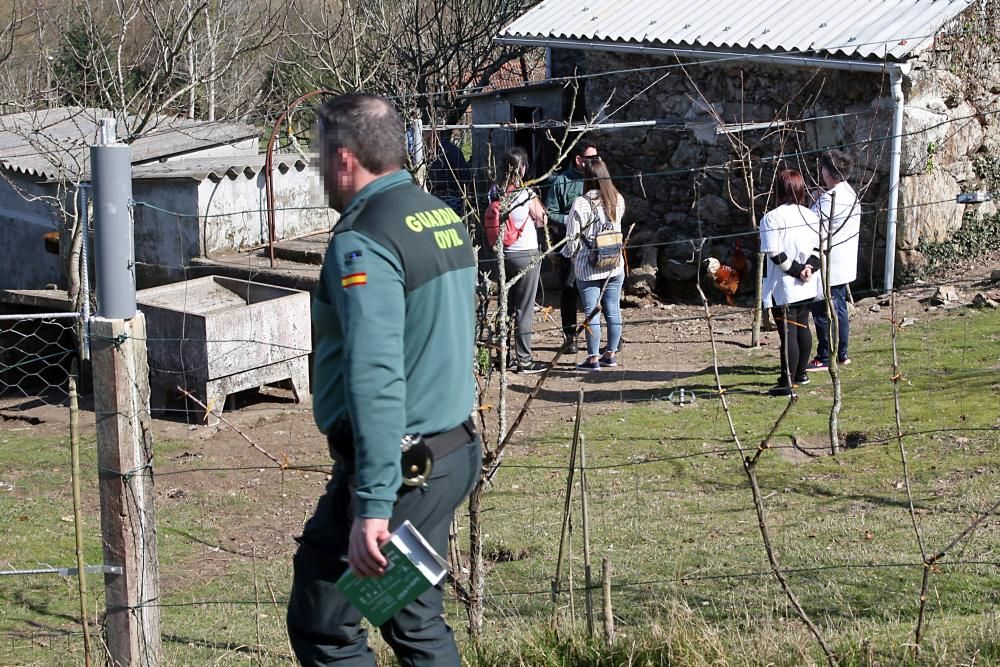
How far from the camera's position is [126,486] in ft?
12.7

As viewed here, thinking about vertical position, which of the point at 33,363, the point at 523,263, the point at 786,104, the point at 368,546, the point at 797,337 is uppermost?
the point at 786,104

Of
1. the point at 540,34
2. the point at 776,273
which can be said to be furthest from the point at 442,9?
the point at 776,273

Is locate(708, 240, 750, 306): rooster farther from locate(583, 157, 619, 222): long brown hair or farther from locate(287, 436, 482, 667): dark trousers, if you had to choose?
locate(287, 436, 482, 667): dark trousers

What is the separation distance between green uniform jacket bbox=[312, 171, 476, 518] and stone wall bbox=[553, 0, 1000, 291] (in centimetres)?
802

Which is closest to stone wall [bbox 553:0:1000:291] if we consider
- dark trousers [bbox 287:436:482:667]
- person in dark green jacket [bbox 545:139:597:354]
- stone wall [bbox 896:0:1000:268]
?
stone wall [bbox 896:0:1000:268]

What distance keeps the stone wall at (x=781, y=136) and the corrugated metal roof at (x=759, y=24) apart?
0.28 m

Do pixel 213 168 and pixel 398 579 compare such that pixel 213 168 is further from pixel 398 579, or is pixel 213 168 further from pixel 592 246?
pixel 398 579

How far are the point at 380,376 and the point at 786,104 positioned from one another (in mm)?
10305

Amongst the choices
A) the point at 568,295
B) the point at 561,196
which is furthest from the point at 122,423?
the point at 561,196

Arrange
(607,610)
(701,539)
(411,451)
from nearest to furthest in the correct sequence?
(411,451), (607,610), (701,539)

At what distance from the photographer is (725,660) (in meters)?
3.49

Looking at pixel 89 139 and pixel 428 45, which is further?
pixel 428 45

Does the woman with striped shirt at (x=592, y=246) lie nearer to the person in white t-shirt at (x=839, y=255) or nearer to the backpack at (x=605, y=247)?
the backpack at (x=605, y=247)

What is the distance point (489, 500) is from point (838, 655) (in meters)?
3.51
